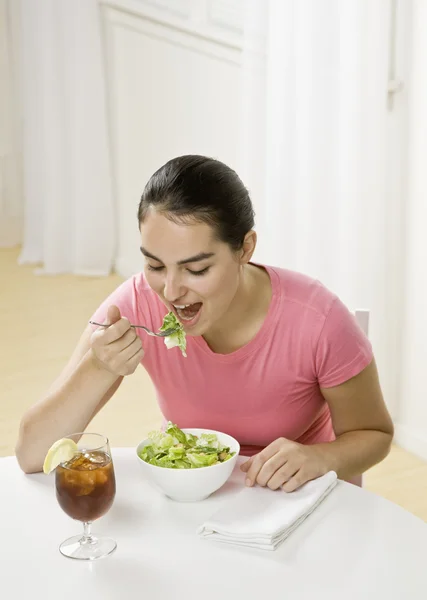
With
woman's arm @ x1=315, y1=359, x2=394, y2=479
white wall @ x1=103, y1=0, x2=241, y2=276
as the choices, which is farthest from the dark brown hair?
white wall @ x1=103, y1=0, x2=241, y2=276

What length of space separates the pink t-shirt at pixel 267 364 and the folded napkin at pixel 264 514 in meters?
0.32

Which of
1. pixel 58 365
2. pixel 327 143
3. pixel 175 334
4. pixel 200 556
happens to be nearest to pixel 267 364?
pixel 175 334

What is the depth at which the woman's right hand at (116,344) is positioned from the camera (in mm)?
1490

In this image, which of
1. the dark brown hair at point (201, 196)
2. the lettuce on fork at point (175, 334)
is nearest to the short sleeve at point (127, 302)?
the lettuce on fork at point (175, 334)

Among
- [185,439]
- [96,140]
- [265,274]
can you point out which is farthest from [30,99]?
[185,439]

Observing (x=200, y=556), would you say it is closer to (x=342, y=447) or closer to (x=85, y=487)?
(x=85, y=487)

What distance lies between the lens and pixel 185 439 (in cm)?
139

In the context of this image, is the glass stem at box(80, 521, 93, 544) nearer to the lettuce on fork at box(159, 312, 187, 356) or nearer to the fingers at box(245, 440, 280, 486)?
the fingers at box(245, 440, 280, 486)

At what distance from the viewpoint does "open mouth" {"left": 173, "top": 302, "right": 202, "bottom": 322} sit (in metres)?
1.56

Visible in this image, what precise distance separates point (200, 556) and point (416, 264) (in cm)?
197

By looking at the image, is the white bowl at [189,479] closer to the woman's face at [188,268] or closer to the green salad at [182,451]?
the green salad at [182,451]

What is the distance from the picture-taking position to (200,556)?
1.16 meters

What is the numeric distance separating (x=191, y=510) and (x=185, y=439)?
130 mm

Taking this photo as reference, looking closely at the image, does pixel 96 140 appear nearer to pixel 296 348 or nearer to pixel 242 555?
pixel 296 348
